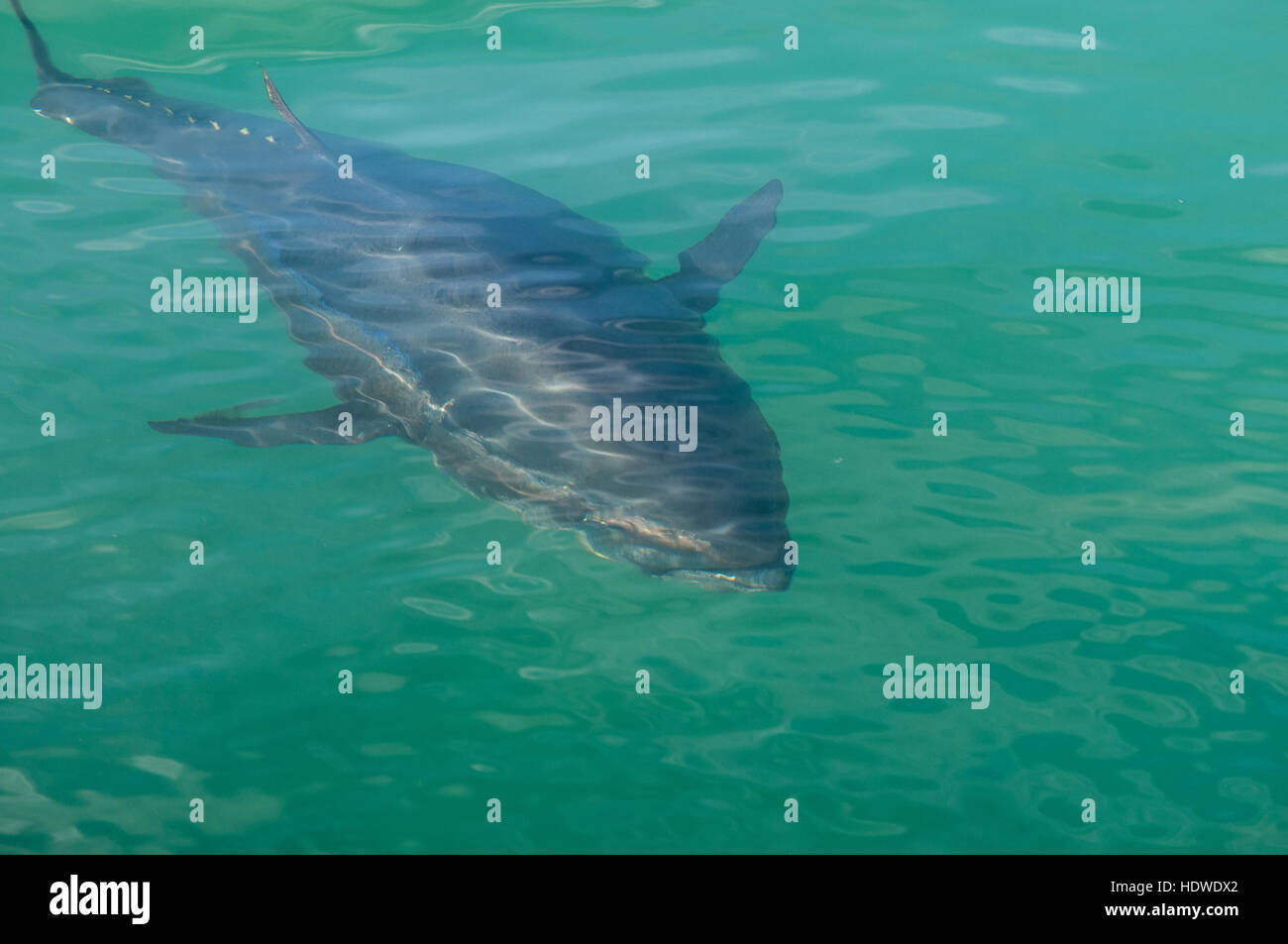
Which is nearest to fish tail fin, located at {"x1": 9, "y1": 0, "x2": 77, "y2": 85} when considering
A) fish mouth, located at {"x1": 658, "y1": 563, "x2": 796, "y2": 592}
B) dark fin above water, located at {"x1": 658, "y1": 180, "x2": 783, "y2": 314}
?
dark fin above water, located at {"x1": 658, "y1": 180, "x2": 783, "y2": 314}

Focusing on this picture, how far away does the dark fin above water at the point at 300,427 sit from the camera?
7.16m

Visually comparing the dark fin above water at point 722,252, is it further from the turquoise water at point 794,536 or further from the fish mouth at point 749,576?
the fish mouth at point 749,576

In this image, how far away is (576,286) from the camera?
7289 mm

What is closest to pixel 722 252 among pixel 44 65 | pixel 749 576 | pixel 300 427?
pixel 749 576

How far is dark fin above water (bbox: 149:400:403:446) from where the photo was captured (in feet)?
23.5

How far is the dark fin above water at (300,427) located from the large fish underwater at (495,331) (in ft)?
0.05

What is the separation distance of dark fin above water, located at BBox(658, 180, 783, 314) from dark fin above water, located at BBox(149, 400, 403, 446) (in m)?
2.28

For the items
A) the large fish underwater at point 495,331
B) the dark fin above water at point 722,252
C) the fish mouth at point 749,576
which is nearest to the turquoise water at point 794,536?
the dark fin above water at point 722,252

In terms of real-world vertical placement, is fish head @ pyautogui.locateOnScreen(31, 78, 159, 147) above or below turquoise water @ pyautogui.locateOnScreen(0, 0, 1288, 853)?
above

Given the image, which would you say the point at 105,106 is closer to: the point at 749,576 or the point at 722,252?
the point at 722,252

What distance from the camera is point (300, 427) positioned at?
7254 millimetres

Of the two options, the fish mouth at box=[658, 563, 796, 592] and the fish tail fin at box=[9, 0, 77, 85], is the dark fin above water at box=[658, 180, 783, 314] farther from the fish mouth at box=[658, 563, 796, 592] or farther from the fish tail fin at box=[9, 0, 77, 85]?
the fish tail fin at box=[9, 0, 77, 85]

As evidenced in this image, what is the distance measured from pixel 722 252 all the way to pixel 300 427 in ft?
10.9

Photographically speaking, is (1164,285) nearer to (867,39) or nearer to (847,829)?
(867,39)
